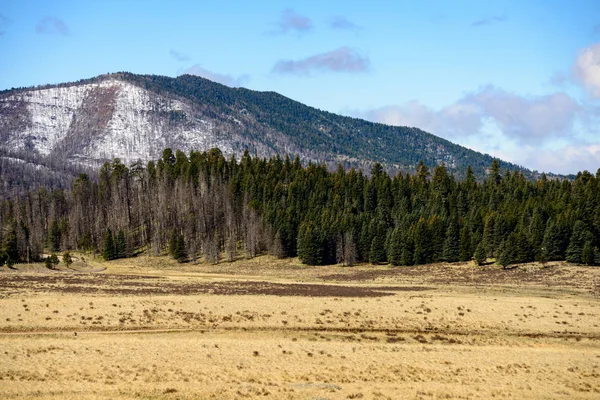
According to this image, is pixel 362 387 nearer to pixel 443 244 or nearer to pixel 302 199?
pixel 443 244

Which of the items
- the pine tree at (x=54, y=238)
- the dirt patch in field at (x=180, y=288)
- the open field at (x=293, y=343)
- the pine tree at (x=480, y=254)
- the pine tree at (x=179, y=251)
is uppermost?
the pine tree at (x=54, y=238)

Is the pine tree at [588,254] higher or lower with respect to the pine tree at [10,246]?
lower

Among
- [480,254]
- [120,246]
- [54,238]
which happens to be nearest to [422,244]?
[480,254]

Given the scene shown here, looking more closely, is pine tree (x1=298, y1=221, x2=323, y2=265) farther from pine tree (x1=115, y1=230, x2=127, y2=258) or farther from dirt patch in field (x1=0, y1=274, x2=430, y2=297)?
pine tree (x1=115, y1=230, x2=127, y2=258)

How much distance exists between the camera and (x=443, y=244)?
319 ft

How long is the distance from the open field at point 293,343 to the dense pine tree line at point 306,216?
3283 centimetres

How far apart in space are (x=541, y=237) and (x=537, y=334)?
55.4 meters

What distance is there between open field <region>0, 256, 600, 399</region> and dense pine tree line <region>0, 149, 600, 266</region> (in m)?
32.8

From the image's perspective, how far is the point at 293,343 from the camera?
35.6 meters

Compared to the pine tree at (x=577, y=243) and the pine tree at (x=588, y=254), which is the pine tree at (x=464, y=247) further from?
the pine tree at (x=588, y=254)

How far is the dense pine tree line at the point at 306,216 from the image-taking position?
3748 inches

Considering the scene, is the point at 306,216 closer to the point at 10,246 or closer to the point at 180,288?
the point at 10,246

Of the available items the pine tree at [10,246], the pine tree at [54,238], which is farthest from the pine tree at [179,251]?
the pine tree at [54,238]

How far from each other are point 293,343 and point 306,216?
256ft
